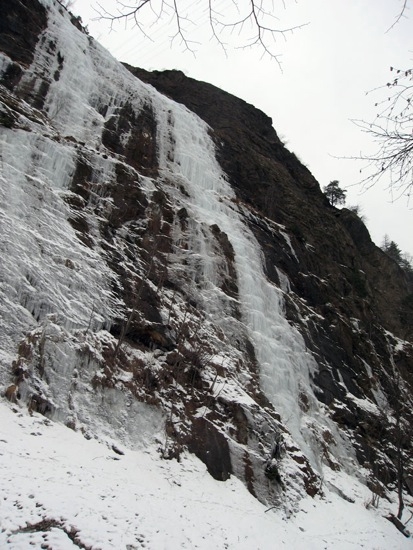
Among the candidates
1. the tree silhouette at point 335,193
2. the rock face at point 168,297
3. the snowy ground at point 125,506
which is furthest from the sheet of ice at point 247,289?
the tree silhouette at point 335,193

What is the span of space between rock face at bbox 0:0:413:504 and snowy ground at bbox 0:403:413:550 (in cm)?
66

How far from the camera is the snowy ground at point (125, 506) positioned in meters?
6.27

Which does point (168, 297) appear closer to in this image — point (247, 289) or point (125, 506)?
point (247, 289)

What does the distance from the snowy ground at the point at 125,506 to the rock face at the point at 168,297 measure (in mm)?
665

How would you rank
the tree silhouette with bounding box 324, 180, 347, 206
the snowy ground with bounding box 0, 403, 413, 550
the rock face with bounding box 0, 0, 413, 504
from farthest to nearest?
1. the tree silhouette with bounding box 324, 180, 347, 206
2. the rock face with bounding box 0, 0, 413, 504
3. the snowy ground with bounding box 0, 403, 413, 550

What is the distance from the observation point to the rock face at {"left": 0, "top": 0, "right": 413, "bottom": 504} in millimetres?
11148

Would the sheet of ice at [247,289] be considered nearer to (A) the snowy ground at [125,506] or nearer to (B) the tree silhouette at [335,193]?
(A) the snowy ground at [125,506]

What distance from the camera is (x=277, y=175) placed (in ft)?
110

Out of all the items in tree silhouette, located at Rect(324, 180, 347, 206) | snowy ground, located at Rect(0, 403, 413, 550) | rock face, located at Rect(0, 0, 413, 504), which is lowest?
snowy ground, located at Rect(0, 403, 413, 550)

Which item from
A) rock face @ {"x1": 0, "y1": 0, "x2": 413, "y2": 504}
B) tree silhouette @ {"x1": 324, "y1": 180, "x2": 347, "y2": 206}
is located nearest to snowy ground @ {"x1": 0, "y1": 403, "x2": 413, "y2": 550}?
rock face @ {"x1": 0, "y1": 0, "x2": 413, "y2": 504}

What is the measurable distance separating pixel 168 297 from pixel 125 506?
8623mm

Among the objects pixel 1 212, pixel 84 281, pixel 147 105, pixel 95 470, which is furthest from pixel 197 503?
pixel 147 105

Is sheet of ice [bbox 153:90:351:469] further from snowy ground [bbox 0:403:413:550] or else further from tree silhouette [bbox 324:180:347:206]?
tree silhouette [bbox 324:180:347:206]

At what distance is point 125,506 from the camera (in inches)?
301
